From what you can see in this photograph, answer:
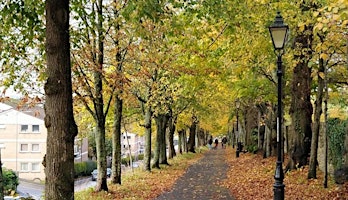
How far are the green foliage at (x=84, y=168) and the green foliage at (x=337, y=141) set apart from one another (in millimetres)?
56450

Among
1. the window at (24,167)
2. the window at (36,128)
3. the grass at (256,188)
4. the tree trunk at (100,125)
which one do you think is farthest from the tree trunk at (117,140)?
the window at (24,167)

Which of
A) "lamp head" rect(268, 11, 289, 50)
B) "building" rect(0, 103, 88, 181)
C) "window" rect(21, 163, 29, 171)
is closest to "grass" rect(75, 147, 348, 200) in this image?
"lamp head" rect(268, 11, 289, 50)

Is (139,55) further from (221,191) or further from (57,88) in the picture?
(57,88)

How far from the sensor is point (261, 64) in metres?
21.0

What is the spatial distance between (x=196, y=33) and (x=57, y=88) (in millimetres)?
6024

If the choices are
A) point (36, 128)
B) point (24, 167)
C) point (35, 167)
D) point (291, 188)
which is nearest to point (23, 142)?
point (36, 128)

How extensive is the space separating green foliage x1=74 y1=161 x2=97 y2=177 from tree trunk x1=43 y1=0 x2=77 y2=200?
6305 cm

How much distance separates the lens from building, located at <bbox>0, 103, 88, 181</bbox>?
67688mm

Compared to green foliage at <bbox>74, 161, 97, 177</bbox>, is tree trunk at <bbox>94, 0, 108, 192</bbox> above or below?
above

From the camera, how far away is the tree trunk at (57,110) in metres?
7.76

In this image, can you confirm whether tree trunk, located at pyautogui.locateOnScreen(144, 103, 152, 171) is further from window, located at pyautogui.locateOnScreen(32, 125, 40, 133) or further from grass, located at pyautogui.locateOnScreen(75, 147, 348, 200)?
window, located at pyautogui.locateOnScreen(32, 125, 40, 133)

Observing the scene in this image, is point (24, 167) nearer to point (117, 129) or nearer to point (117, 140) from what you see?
point (117, 140)

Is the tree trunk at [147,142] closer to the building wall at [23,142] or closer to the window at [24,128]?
the building wall at [23,142]

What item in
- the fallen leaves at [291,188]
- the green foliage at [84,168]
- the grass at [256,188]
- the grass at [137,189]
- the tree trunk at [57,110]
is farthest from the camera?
the green foliage at [84,168]
